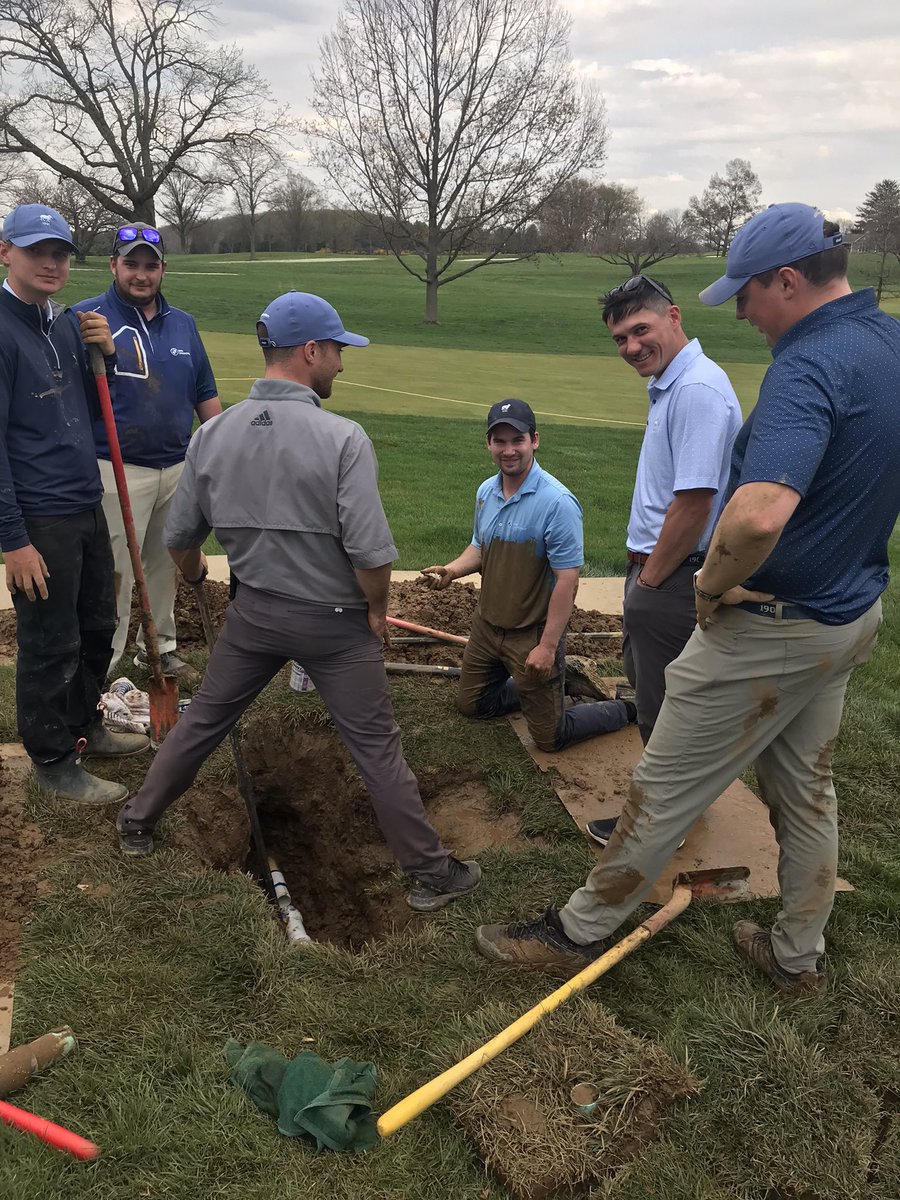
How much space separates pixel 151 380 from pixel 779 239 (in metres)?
3.22

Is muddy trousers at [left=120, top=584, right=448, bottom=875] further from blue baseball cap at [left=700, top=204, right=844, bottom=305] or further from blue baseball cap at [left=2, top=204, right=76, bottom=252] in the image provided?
blue baseball cap at [left=700, top=204, right=844, bottom=305]

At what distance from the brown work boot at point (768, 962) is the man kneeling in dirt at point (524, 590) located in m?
1.42

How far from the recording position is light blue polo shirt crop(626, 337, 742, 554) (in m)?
3.21

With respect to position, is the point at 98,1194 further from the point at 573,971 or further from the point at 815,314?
the point at 815,314

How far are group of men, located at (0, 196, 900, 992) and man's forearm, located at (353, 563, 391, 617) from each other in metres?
0.01

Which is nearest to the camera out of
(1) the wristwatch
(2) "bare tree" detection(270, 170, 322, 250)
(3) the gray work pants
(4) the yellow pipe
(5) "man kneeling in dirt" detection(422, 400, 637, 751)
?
(4) the yellow pipe

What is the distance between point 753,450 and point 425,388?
17.5 m

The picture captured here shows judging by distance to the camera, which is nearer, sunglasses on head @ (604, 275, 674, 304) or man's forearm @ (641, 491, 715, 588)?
man's forearm @ (641, 491, 715, 588)

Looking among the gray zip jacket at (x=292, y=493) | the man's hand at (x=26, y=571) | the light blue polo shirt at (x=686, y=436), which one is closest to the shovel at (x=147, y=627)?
the man's hand at (x=26, y=571)

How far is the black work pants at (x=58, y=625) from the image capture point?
3.80 meters

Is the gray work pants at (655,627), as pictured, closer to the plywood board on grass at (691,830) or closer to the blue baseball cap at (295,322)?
the plywood board on grass at (691,830)

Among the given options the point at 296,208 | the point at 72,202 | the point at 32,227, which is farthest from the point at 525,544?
the point at 296,208

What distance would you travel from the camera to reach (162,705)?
14.5 feet

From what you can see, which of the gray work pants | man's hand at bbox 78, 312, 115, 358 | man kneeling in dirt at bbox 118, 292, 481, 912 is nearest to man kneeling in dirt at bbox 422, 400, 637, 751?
the gray work pants
